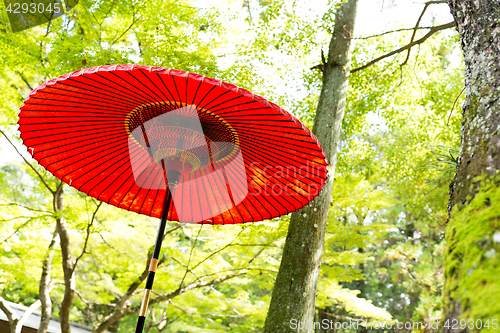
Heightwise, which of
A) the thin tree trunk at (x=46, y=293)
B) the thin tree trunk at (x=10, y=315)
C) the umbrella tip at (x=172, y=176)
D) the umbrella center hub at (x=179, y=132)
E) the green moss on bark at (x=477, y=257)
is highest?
the umbrella center hub at (x=179, y=132)

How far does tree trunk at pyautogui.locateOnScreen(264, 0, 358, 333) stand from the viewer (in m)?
2.52

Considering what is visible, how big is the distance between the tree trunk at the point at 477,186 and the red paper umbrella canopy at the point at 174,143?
59 centimetres

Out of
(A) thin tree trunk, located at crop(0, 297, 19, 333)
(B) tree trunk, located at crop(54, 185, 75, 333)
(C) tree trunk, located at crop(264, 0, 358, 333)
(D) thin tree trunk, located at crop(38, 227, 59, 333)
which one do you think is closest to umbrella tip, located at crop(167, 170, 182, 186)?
(C) tree trunk, located at crop(264, 0, 358, 333)

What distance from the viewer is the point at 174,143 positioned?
1486mm

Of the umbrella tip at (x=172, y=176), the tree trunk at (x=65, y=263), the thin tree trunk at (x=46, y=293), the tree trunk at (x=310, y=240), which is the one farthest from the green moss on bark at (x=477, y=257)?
the thin tree trunk at (x=46, y=293)

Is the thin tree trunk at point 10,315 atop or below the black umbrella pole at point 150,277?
below

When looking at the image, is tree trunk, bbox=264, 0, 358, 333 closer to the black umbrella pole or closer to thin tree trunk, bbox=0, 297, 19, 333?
the black umbrella pole

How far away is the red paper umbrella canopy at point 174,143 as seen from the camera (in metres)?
1.31

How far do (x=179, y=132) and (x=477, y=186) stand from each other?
1.13 metres

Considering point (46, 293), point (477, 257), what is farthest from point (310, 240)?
point (46, 293)

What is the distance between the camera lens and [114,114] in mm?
1577

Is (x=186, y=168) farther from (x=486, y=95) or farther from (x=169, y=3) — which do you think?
(x=169, y=3)

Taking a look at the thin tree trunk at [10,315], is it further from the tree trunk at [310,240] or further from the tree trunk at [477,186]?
the tree trunk at [477,186]

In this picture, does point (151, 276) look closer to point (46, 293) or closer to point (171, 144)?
point (171, 144)
